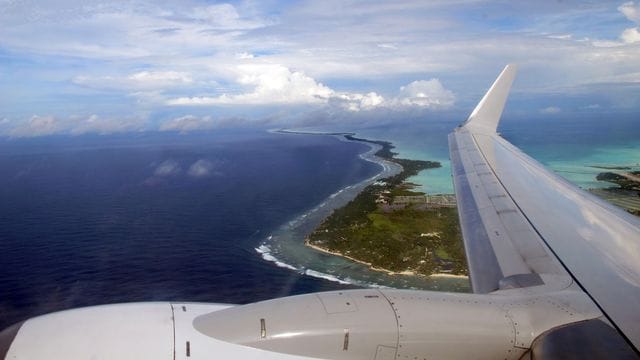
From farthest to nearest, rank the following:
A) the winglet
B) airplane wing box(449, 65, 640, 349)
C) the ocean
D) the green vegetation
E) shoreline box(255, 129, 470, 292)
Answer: the green vegetation
the ocean
shoreline box(255, 129, 470, 292)
the winglet
airplane wing box(449, 65, 640, 349)

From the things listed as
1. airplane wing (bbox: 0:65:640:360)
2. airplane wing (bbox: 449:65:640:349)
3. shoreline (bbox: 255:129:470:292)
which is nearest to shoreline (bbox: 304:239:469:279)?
shoreline (bbox: 255:129:470:292)

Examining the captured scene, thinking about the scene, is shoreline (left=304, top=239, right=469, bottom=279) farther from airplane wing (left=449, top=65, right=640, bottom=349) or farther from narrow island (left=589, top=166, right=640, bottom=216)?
airplane wing (left=449, top=65, right=640, bottom=349)

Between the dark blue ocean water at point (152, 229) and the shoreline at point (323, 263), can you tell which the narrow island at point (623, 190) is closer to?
the shoreline at point (323, 263)

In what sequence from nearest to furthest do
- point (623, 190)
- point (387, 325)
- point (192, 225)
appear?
point (387, 325) → point (623, 190) → point (192, 225)

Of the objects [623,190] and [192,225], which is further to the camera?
[192,225]

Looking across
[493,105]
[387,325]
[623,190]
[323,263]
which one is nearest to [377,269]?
[323,263]

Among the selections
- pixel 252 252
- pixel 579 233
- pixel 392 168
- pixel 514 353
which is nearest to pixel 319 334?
pixel 514 353

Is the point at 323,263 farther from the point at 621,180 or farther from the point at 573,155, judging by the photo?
the point at 573,155
